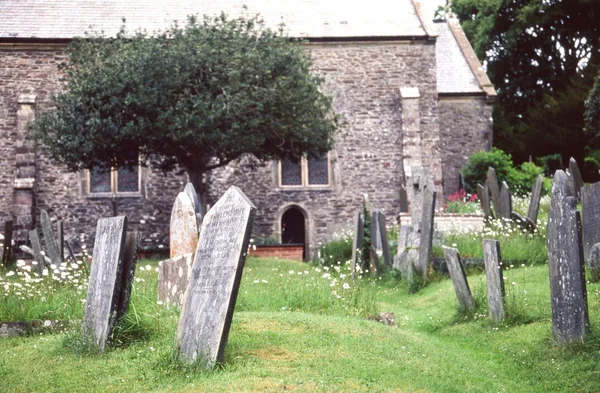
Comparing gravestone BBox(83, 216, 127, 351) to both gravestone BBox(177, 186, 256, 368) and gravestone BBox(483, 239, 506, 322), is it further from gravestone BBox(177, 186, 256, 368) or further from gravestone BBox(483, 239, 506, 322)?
gravestone BBox(483, 239, 506, 322)

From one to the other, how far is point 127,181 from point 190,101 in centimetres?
618

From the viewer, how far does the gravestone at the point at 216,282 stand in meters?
6.35

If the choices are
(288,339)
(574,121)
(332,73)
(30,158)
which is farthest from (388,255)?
(574,121)

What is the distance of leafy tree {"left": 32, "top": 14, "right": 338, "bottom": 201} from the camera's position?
1906 cm

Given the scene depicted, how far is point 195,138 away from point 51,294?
992 cm

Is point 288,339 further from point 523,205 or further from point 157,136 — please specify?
point 523,205

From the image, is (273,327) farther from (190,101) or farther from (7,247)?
(190,101)

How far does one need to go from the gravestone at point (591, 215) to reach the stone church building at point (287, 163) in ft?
41.8

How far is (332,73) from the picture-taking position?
24906 mm

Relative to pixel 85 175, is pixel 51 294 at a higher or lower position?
lower

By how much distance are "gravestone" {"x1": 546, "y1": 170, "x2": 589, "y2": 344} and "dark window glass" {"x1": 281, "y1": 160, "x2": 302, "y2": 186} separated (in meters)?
17.1

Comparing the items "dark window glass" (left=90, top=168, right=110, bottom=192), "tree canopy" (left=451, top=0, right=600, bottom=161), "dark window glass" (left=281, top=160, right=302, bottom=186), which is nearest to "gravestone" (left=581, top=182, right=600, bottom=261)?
"dark window glass" (left=281, top=160, right=302, bottom=186)

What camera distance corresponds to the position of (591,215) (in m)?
10.7

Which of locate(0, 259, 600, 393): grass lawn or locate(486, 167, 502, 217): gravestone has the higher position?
locate(486, 167, 502, 217): gravestone
